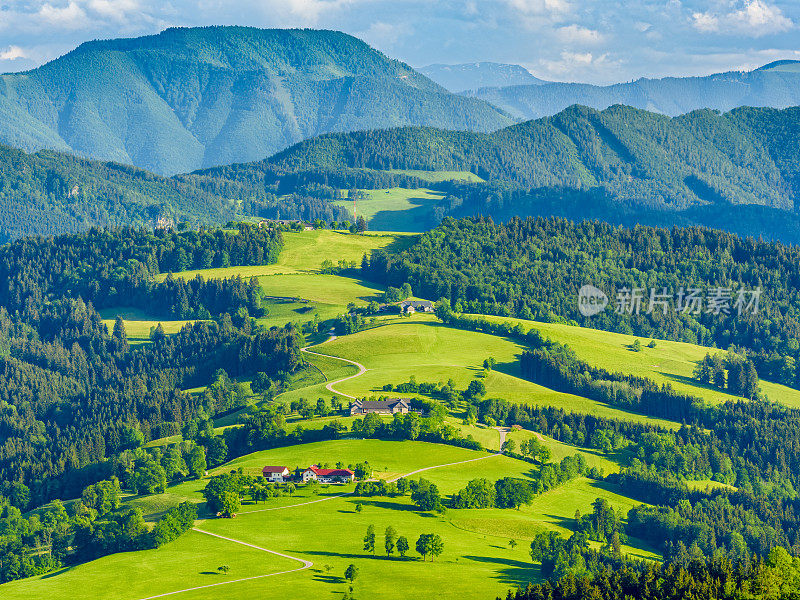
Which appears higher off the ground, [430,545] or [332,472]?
[430,545]

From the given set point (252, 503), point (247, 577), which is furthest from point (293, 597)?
point (252, 503)

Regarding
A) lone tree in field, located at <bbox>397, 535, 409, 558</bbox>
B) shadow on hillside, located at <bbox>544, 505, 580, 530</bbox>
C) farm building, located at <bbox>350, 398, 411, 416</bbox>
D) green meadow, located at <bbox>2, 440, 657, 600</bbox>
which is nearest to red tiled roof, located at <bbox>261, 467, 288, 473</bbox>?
green meadow, located at <bbox>2, 440, 657, 600</bbox>

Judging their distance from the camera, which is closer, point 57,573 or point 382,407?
point 57,573

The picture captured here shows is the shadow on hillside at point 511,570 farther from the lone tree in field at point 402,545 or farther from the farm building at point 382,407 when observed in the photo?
the farm building at point 382,407

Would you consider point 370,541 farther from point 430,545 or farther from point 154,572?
point 154,572

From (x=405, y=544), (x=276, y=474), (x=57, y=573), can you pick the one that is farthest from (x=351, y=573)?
(x=276, y=474)

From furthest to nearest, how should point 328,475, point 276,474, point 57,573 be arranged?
point 328,475, point 276,474, point 57,573

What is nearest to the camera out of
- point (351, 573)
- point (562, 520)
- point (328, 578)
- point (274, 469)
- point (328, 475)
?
point (351, 573)
